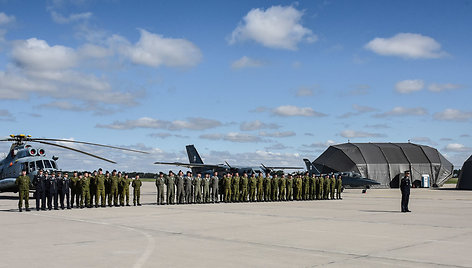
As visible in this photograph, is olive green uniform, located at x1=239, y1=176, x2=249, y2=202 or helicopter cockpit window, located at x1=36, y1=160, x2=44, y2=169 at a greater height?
helicopter cockpit window, located at x1=36, y1=160, x2=44, y2=169

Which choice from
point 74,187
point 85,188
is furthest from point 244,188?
point 74,187

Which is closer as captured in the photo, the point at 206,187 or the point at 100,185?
the point at 100,185

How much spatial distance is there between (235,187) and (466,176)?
103 feet

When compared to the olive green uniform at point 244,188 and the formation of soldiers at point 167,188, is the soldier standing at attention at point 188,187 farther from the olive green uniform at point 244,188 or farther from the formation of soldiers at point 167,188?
the olive green uniform at point 244,188

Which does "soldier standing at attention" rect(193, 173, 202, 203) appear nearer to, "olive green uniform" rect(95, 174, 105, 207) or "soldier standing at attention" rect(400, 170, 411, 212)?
"olive green uniform" rect(95, 174, 105, 207)

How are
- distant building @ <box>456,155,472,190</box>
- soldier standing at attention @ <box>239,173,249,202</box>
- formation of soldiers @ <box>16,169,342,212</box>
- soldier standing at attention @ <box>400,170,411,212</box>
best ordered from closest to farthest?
soldier standing at attention @ <box>400,170,411,212</box> → formation of soldiers @ <box>16,169,342,212</box> → soldier standing at attention @ <box>239,173,249,202</box> → distant building @ <box>456,155,472,190</box>

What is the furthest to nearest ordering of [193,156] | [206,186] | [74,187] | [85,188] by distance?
1. [193,156]
2. [206,186]
3. [74,187]
4. [85,188]

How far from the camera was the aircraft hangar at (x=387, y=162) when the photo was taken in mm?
51531

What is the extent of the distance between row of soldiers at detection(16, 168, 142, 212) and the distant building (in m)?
35.5

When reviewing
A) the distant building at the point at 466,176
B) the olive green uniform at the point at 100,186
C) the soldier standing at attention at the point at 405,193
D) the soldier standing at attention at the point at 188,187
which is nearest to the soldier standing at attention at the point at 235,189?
the soldier standing at attention at the point at 188,187

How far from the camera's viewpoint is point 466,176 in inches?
1735

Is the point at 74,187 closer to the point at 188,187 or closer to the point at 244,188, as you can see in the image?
the point at 188,187

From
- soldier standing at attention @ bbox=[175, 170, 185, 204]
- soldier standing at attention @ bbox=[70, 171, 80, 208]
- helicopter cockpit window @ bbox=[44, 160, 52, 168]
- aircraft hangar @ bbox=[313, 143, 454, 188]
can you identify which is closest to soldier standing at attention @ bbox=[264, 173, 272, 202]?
soldier standing at attention @ bbox=[175, 170, 185, 204]

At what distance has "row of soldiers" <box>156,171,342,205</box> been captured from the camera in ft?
64.2
